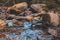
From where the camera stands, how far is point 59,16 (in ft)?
18.6

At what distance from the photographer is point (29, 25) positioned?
5.36 m

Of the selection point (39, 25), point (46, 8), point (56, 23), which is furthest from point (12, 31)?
point (46, 8)

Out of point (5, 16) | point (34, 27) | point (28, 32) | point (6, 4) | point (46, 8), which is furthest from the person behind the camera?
point (6, 4)

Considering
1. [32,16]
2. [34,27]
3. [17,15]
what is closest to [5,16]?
[17,15]

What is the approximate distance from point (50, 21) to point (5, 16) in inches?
56.8

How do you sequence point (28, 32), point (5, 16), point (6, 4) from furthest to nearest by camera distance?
point (6, 4) < point (5, 16) < point (28, 32)

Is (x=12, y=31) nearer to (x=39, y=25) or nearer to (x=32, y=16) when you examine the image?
(x=39, y=25)

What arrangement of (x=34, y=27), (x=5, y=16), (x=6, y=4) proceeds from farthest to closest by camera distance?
1. (x=6, y=4)
2. (x=5, y=16)
3. (x=34, y=27)

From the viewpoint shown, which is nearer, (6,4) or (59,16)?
(59,16)

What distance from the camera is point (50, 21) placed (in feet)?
17.7

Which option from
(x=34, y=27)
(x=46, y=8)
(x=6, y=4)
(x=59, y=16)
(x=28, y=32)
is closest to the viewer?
(x=28, y=32)

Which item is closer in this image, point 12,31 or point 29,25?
point 12,31

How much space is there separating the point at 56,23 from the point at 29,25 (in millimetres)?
694

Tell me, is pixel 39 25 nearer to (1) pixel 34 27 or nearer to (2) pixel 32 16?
(1) pixel 34 27
